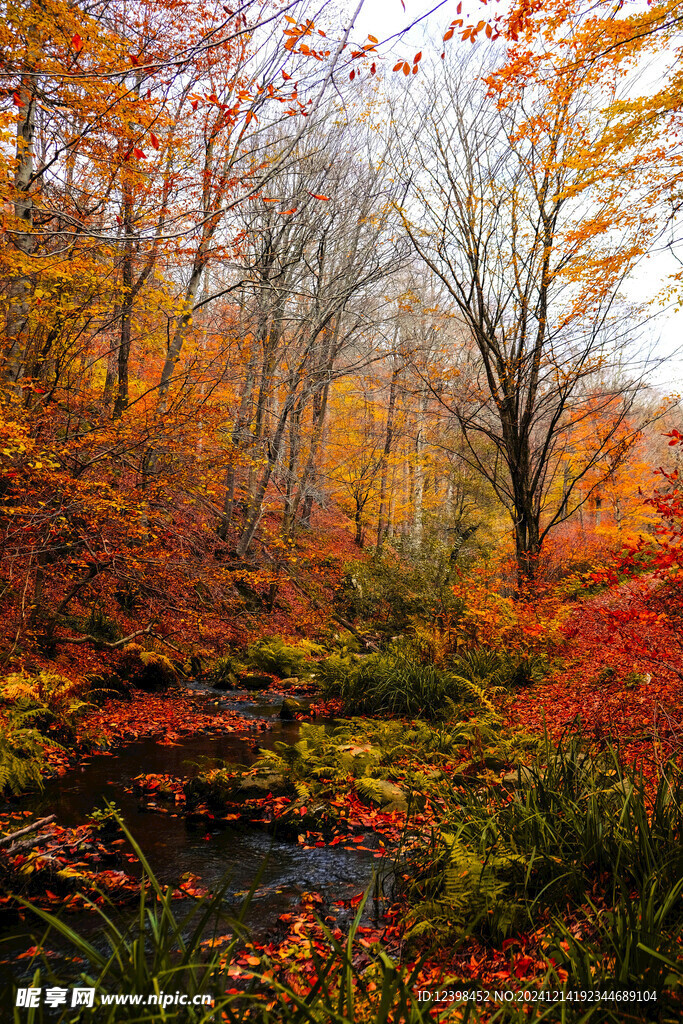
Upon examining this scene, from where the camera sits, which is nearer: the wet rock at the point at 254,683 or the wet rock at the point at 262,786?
the wet rock at the point at 262,786

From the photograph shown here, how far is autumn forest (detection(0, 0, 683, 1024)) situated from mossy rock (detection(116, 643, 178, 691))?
0.06 metres

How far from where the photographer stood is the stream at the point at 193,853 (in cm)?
358

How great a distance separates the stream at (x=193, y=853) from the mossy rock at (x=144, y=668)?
2.35m

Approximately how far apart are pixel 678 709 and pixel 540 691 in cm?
302

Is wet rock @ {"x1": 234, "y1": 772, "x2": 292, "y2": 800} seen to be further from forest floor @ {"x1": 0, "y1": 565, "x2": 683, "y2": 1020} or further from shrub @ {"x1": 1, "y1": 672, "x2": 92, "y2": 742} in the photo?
shrub @ {"x1": 1, "y1": 672, "x2": 92, "y2": 742}

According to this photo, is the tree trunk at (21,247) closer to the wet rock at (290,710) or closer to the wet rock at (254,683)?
the wet rock at (254,683)

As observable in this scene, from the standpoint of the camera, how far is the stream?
11.8 feet

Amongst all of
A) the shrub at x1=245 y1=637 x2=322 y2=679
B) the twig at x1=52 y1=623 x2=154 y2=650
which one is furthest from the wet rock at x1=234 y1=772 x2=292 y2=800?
the shrub at x1=245 y1=637 x2=322 y2=679

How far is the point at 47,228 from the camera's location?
1004 centimetres

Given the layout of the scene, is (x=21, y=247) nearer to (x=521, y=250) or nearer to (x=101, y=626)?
(x=101, y=626)

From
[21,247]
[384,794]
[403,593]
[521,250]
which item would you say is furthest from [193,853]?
[521,250]

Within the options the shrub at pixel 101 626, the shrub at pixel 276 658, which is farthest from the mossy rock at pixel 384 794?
the shrub at pixel 276 658

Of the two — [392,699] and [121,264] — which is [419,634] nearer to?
[392,699]

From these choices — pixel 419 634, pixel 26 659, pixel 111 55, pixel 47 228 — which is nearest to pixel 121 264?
pixel 47 228
